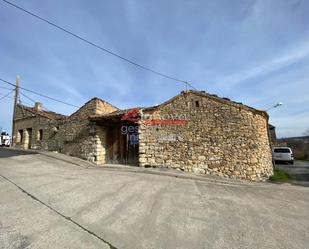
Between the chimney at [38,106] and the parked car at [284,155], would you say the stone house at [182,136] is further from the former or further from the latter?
the parked car at [284,155]

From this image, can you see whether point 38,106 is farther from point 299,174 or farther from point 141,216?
point 299,174

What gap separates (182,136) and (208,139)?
122 centimetres

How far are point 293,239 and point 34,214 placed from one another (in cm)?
465

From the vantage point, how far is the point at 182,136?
32.1 ft

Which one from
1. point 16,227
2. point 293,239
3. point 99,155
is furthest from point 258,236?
point 99,155

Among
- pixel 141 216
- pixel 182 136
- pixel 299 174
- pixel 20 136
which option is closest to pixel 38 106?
pixel 20 136

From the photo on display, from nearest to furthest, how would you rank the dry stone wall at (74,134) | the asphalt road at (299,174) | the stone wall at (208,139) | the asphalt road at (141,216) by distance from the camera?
the asphalt road at (141,216) < the stone wall at (208,139) < the asphalt road at (299,174) < the dry stone wall at (74,134)

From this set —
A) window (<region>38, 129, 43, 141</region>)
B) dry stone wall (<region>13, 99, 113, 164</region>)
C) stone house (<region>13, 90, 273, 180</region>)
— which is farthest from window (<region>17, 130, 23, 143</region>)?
stone house (<region>13, 90, 273, 180</region>)

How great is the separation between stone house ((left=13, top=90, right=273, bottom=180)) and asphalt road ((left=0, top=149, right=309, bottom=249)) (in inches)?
103

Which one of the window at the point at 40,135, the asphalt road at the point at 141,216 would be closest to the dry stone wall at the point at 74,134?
the window at the point at 40,135

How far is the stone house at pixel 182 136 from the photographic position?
8.99 m

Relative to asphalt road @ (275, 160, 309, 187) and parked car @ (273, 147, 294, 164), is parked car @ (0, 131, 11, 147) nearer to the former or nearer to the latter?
asphalt road @ (275, 160, 309, 187)

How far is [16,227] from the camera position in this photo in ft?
11.0

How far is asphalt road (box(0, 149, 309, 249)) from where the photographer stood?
10.3 feet
